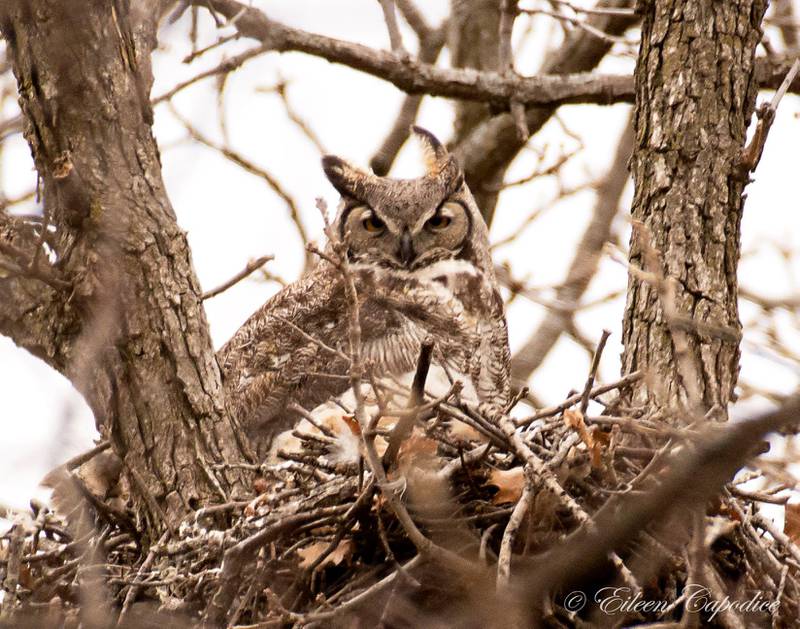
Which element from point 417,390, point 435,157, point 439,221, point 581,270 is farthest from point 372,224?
point 417,390

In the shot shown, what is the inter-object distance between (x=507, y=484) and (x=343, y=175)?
165 centimetres

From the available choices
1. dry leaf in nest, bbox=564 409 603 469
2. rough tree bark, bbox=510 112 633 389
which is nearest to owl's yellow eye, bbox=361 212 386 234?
rough tree bark, bbox=510 112 633 389

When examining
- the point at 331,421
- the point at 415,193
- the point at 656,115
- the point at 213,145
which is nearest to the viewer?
the point at 331,421

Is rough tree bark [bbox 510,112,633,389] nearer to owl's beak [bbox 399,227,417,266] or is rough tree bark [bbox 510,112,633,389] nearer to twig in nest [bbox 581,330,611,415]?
owl's beak [bbox 399,227,417,266]

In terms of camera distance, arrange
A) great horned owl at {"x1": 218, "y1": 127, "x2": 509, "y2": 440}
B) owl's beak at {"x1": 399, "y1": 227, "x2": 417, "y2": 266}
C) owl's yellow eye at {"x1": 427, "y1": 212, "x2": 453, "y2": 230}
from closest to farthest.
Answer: great horned owl at {"x1": 218, "y1": 127, "x2": 509, "y2": 440}, owl's beak at {"x1": 399, "y1": 227, "x2": 417, "y2": 266}, owl's yellow eye at {"x1": 427, "y1": 212, "x2": 453, "y2": 230}

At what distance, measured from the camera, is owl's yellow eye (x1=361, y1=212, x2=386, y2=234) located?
3665mm

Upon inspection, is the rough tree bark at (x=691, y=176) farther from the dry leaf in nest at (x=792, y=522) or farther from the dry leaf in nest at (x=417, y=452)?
the dry leaf in nest at (x=417, y=452)

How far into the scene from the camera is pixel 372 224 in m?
3.68

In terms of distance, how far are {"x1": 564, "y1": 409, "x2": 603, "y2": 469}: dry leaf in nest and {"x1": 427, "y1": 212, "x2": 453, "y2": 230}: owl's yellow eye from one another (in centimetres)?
145

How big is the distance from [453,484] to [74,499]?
1.04 meters

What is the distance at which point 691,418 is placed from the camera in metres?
2.22

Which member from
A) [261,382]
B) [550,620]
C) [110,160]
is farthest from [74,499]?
[550,620]

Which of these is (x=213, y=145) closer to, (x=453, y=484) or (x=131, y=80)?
(x=131, y=80)
